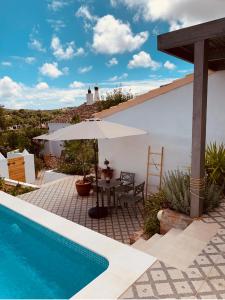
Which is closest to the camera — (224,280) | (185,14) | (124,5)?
(224,280)

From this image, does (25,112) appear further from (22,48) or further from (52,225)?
(52,225)

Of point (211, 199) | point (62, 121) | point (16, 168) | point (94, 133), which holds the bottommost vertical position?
point (16, 168)

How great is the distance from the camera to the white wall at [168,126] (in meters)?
8.56

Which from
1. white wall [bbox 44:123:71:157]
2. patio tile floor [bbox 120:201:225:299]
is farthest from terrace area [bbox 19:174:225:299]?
white wall [bbox 44:123:71:157]

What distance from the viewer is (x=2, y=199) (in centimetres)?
874

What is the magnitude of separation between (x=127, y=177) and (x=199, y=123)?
581cm

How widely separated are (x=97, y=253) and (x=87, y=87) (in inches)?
953

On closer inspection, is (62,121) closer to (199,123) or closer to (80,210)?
(80,210)

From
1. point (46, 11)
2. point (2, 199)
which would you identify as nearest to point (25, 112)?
point (46, 11)

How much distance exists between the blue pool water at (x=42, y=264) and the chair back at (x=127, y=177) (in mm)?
4719

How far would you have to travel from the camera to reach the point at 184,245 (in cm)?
502

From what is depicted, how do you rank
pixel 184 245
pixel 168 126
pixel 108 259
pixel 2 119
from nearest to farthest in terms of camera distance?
pixel 108 259 → pixel 184 245 → pixel 168 126 → pixel 2 119

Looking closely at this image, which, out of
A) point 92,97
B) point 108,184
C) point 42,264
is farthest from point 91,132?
point 92,97

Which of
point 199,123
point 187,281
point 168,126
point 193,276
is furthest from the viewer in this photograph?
point 168,126
